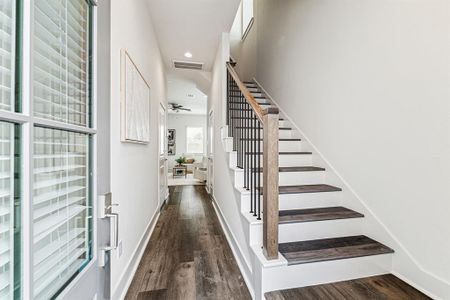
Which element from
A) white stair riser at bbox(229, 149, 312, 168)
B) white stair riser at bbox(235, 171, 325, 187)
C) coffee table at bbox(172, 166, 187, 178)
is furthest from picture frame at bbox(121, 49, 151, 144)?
coffee table at bbox(172, 166, 187, 178)

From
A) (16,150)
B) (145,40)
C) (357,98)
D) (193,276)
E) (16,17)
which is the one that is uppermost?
(145,40)

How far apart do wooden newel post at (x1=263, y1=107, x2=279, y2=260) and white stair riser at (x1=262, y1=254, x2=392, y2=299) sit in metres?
0.14

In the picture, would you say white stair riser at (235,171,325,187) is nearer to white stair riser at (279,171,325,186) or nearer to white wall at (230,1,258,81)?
white stair riser at (279,171,325,186)

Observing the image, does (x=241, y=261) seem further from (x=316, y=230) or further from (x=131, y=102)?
(x=131, y=102)

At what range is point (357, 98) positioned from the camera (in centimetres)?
198

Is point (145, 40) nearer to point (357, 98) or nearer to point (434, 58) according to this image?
point (357, 98)

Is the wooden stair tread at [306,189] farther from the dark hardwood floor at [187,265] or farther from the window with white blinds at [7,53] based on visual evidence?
the window with white blinds at [7,53]

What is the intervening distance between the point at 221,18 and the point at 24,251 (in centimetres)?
304

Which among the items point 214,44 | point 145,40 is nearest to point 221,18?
point 214,44

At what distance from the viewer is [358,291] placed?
1463 millimetres

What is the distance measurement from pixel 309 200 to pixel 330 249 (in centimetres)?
54

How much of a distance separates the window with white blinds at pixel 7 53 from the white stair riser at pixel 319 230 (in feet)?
5.68

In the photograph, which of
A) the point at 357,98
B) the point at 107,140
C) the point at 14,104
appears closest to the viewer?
the point at 14,104

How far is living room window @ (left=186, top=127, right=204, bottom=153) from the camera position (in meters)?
10.7
